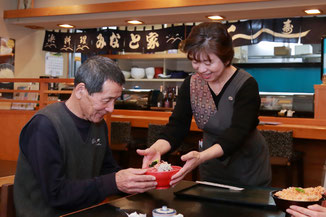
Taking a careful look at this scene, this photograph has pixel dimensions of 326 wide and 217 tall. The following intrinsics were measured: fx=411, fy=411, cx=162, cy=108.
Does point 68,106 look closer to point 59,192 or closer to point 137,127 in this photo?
point 59,192

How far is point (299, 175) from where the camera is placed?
4.37 meters

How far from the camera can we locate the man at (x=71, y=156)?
171 cm

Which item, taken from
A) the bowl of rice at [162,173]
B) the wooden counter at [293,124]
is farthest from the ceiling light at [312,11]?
the bowl of rice at [162,173]

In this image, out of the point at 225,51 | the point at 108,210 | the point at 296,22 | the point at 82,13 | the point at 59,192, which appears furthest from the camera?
the point at 82,13

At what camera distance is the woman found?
203 centimetres

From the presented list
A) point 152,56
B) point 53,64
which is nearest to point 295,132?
point 152,56

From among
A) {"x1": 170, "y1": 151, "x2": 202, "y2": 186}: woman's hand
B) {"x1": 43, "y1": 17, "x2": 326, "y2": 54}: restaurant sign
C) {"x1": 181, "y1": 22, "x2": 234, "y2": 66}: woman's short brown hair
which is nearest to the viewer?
{"x1": 170, "y1": 151, "x2": 202, "y2": 186}: woman's hand

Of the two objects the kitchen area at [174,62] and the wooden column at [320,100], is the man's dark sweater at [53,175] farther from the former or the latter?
the wooden column at [320,100]

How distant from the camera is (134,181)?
1.72m

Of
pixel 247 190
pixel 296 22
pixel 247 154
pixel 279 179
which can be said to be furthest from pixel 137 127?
pixel 247 190

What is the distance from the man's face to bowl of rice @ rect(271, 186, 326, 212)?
0.82m

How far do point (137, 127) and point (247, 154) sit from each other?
339 cm

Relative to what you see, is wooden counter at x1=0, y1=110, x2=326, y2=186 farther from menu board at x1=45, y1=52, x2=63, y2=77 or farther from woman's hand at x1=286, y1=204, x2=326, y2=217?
woman's hand at x1=286, y1=204, x2=326, y2=217

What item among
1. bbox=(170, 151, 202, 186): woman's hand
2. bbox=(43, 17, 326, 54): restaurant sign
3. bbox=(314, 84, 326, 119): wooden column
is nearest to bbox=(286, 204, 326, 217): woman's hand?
bbox=(170, 151, 202, 186): woman's hand
